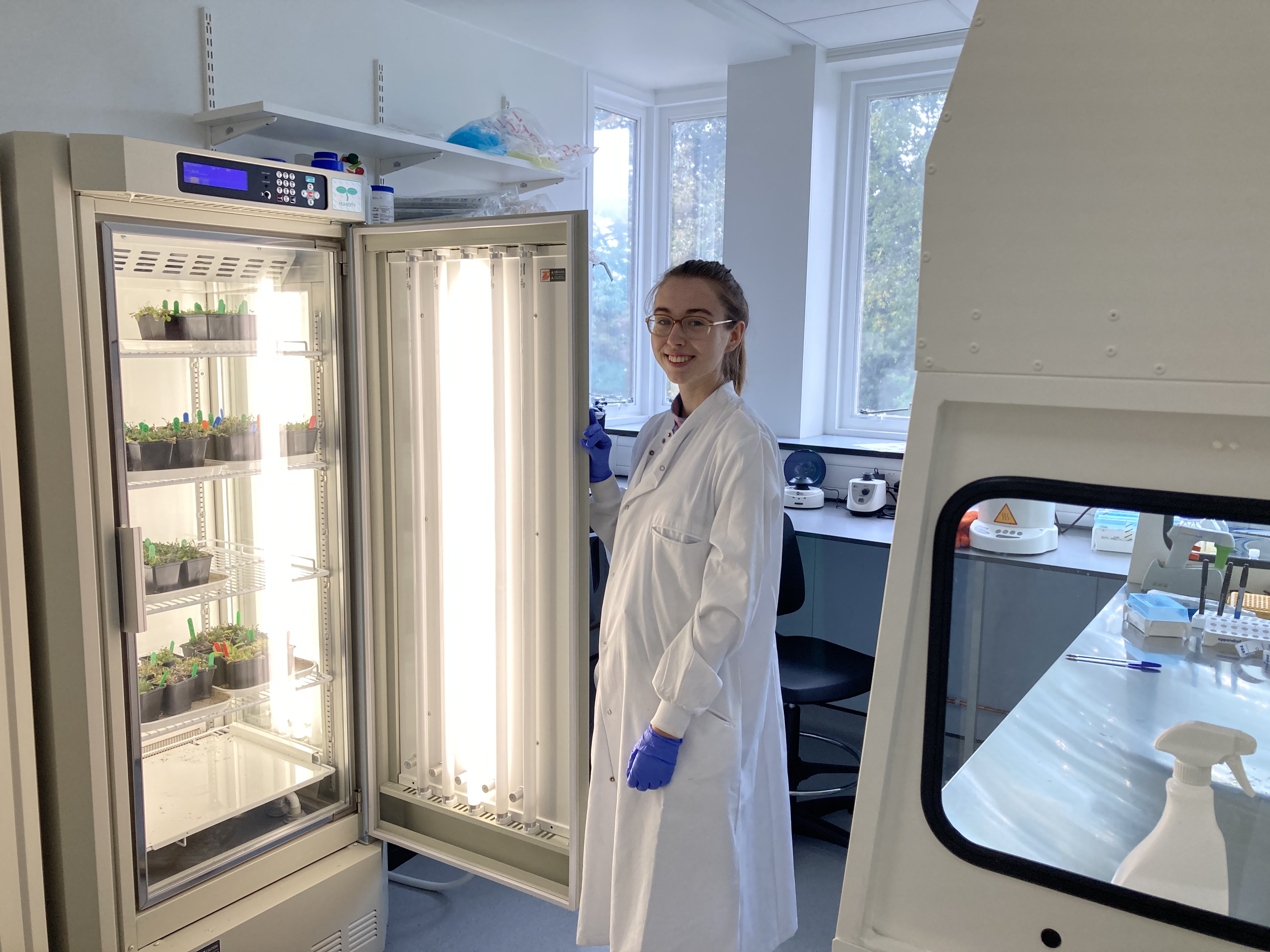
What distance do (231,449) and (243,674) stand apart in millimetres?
592

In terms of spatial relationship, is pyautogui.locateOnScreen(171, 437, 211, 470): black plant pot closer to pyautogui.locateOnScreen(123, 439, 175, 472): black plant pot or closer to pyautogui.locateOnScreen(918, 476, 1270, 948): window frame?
pyautogui.locateOnScreen(123, 439, 175, 472): black plant pot

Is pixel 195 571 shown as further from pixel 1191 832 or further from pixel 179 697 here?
pixel 1191 832

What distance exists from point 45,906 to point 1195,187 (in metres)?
2.46

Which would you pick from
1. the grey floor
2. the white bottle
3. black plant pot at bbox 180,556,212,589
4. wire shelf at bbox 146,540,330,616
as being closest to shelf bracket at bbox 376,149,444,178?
wire shelf at bbox 146,540,330,616

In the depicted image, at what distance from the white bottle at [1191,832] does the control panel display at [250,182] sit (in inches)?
78.4

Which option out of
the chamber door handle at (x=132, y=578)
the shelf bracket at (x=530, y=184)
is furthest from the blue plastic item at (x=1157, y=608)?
the shelf bracket at (x=530, y=184)

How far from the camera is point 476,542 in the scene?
2.40 meters

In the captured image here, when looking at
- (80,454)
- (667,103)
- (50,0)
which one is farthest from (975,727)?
(667,103)

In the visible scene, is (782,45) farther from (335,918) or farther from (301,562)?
(335,918)

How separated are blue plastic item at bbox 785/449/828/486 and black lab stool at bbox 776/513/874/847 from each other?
2.37 feet

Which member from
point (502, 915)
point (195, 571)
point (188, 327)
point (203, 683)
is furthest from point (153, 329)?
point (502, 915)

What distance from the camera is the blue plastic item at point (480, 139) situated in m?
3.13

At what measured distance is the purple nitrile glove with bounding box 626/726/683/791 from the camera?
1932 millimetres

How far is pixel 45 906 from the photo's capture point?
2.03 metres
